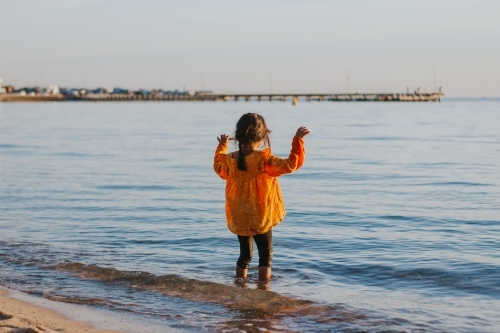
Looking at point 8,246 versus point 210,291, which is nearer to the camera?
point 210,291

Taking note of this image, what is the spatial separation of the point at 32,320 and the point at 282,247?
4670 millimetres

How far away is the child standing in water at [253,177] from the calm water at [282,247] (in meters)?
0.70

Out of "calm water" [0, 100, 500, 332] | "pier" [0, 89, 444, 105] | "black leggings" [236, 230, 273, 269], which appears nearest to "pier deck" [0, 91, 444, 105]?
"pier" [0, 89, 444, 105]

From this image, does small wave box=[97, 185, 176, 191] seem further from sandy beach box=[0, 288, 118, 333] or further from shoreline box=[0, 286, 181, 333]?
sandy beach box=[0, 288, 118, 333]

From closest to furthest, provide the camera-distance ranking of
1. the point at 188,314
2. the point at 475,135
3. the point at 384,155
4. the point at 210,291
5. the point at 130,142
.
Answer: the point at 188,314, the point at 210,291, the point at 384,155, the point at 130,142, the point at 475,135

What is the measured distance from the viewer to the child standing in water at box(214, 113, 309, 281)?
684 centimetres

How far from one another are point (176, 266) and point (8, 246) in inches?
98.7

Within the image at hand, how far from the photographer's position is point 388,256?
9336 mm

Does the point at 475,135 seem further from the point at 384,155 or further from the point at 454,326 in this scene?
the point at 454,326

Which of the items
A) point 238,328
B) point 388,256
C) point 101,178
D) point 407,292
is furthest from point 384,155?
point 238,328

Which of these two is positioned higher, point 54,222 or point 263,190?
point 263,190

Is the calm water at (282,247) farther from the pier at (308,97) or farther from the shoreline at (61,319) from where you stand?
the pier at (308,97)

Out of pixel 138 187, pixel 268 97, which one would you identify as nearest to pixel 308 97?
pixel 268 97

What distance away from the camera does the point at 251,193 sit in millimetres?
7039
